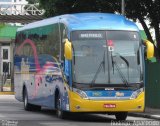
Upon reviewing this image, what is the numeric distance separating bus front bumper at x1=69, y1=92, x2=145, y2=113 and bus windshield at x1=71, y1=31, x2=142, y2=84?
601 millimetres

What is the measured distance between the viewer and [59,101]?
21.1m

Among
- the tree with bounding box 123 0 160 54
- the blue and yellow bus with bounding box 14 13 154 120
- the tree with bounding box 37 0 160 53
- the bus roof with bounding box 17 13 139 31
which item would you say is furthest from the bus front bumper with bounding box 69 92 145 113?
the tree with bounding box 123 0 160 54

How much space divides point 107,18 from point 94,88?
278 centimetres

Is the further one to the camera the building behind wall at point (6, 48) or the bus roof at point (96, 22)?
the building behind wall at point (6, 48)

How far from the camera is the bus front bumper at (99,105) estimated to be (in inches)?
Answer: 770

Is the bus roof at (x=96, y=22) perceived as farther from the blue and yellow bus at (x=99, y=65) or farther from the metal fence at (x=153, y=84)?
the metal fence at (x=153, y=84)

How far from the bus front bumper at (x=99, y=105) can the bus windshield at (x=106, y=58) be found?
601mm

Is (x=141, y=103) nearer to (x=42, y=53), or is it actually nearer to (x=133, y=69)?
(x=133, y=69)

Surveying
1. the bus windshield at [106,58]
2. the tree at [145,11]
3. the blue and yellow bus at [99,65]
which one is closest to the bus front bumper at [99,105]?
the blue and yellow bus at [99,65]

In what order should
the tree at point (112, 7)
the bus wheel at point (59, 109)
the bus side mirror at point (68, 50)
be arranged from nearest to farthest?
the bus side mirror at point (68, 50), the bus wheel at point (59, 109), the tree at point (112, 7)

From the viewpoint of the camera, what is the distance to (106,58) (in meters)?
19.9

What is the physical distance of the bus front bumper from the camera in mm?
19547

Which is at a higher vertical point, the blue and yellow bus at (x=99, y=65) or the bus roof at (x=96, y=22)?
the bus roof at (x=96, y=22)

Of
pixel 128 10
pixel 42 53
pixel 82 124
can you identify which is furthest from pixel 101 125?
pixel 128 10
